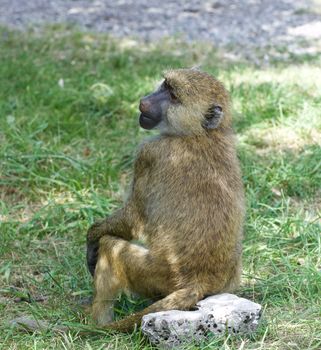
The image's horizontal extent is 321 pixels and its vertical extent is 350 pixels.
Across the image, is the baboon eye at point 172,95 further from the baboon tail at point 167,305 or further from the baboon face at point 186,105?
the baboon tail at point 167,305

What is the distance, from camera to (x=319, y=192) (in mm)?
6449

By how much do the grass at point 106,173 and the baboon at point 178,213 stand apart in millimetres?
309

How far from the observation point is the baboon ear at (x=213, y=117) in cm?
480

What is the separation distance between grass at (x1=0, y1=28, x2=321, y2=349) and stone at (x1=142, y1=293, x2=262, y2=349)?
0.07 metres

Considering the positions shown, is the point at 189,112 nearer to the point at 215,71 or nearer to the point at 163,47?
the point at 215,71

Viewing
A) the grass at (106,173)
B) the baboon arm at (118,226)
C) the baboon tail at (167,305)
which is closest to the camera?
the baboon tail at (167,305)

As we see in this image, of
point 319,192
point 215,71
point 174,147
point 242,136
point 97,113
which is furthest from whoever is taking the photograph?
point 215,71

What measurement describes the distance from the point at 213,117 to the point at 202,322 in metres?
1.22

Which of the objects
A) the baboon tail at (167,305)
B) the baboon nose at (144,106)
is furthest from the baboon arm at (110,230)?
the baboon nose at (144,106)

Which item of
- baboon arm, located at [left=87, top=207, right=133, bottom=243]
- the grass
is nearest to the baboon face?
baboon arm, located at [left=87, top=207, right=133, bottom=243]

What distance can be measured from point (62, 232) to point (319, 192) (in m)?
2.02

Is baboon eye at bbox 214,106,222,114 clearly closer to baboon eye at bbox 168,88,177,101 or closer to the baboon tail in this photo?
baboon eye at bbox 168,88,177,101

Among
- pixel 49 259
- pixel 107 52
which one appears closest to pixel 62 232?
pixel 49 259

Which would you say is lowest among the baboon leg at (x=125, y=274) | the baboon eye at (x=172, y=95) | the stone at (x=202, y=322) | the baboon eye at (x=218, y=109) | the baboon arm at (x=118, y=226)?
the stone at (x=202, y=322)
